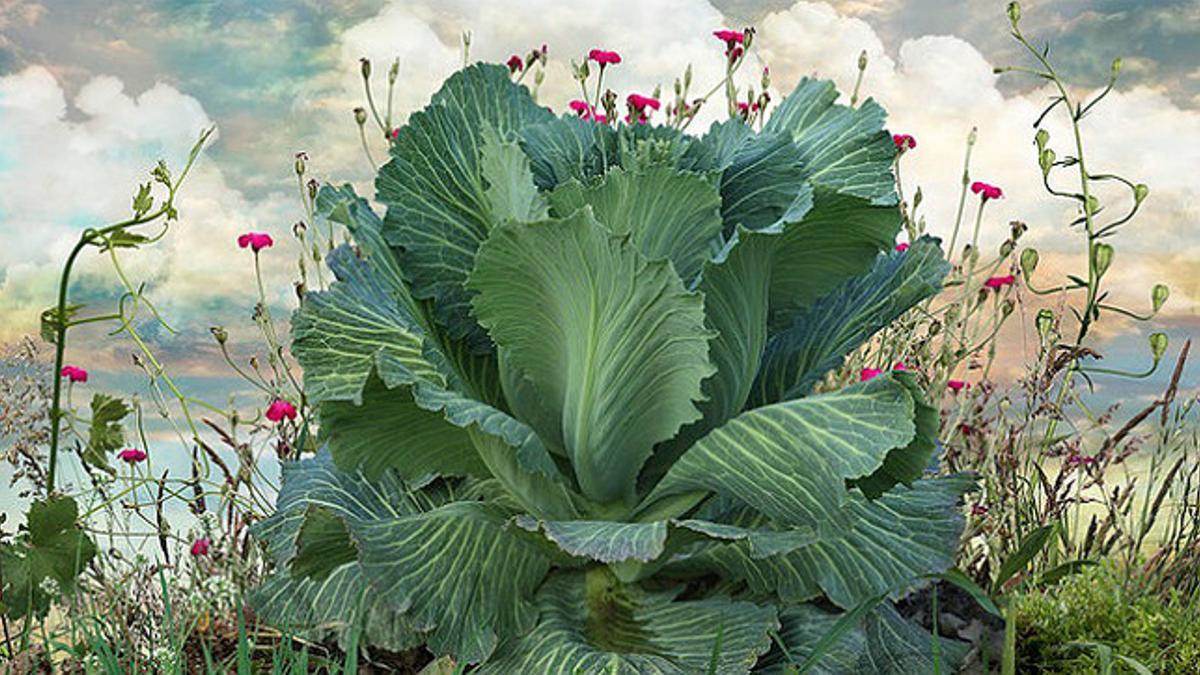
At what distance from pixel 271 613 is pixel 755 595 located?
1081 mm

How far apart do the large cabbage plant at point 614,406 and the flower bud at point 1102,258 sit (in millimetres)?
1035

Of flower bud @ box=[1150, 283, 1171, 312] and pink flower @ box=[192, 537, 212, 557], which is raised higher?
flower bud @ box=[1150, 283, 1171, 312]

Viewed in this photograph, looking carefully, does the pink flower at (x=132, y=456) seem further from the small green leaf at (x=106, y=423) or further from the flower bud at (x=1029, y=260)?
the flower bud at (x=1029, y=260)

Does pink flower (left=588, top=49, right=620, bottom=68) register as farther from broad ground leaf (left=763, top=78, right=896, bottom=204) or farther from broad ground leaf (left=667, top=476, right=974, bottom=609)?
broad ground leaf (left=667, top=476, right=974, bottom=609)

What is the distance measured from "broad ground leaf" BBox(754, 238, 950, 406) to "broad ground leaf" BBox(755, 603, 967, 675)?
502 mm

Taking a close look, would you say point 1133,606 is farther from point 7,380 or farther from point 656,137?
point 7,380

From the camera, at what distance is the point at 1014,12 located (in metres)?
3.98

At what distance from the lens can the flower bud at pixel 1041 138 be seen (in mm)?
3877

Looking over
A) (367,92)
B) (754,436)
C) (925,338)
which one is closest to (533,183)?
(754,436)

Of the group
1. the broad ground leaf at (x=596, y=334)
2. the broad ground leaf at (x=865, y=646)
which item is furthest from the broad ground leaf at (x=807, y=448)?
the broad ground leaf at (x=865, y=646)

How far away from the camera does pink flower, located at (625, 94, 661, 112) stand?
145 inches

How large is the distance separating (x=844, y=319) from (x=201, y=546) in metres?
1.96

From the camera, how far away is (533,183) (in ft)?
8.81

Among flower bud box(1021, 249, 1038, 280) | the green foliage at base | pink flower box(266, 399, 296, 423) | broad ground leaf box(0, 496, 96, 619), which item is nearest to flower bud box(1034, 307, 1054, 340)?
flower bud box(1021, 249, 1038, 280)
